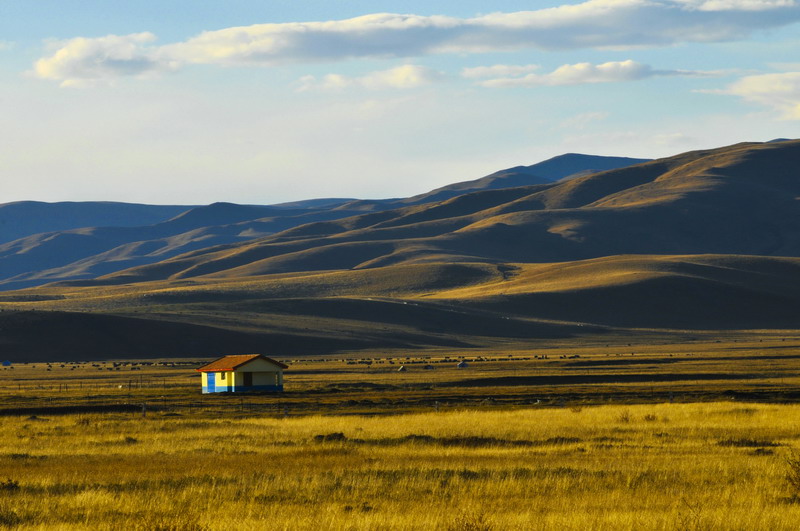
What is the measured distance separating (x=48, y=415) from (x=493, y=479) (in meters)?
29.5

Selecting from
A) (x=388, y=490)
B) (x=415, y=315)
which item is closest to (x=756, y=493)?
(x=388, y=490)

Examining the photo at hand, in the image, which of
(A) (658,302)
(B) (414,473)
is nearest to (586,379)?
(B) (414,473)

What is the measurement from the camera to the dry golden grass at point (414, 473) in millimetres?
16453

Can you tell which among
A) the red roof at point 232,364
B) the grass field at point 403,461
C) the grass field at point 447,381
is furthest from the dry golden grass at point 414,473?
the red roof at point 232,364

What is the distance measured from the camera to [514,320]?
168750mm

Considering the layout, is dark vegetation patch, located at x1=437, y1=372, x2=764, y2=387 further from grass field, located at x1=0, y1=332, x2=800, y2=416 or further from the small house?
the small house

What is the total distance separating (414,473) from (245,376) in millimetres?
44826

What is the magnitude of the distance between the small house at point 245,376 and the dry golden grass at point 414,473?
27200 millimetres

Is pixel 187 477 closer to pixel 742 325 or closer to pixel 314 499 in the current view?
pixel 314 499

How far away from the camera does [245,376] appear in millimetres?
66375

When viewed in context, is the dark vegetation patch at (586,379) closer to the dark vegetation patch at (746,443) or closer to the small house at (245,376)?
the small house at (245,376)

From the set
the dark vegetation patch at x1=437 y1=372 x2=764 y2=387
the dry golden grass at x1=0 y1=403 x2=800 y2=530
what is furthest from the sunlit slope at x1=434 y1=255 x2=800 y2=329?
the dry golden grass at x1=0 y1=403 x2=800 y2=530

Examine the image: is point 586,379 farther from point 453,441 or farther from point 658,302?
point 658,302

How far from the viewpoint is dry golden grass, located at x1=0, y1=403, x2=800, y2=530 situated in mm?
16453
